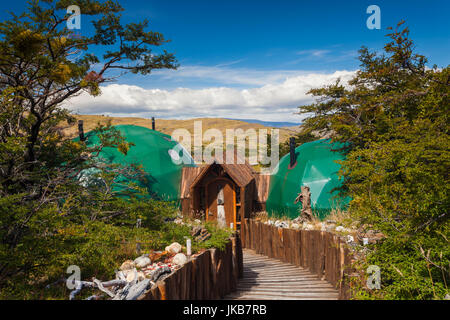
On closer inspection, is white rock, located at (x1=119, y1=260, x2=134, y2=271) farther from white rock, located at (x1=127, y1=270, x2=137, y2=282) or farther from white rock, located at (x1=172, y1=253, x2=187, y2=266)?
white rock, located at (x1=172, y1=253, x2=187, y2=266)

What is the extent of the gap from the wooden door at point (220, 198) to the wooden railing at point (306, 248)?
89 cm

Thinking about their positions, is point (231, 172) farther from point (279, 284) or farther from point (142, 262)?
point (142, 262)

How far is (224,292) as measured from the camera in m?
7.94

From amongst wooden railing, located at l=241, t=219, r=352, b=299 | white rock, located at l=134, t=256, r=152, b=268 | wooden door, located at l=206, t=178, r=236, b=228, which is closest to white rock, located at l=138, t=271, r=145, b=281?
white rock, located at l=134, t=256, r=152, b=268

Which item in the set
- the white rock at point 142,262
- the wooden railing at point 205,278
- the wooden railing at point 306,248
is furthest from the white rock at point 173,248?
the wooden railing at point 306,248

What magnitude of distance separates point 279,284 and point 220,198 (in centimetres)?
670

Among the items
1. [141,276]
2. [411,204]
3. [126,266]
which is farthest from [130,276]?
[411,204]

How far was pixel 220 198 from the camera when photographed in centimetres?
1507

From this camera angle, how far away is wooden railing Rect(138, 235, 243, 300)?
4.73 meters

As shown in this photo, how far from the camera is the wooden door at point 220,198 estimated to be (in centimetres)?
1490

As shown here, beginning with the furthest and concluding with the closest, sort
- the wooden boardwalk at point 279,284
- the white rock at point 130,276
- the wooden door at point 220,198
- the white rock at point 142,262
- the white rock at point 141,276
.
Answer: the wooden door at point 220,198 → the wooden boardwalk at point 279,284 → the white rock at point 142,262 → the white rock at point 141,276 → the white rock at point 130,276

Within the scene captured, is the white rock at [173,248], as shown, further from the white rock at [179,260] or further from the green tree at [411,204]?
the green tree at [411,204]
